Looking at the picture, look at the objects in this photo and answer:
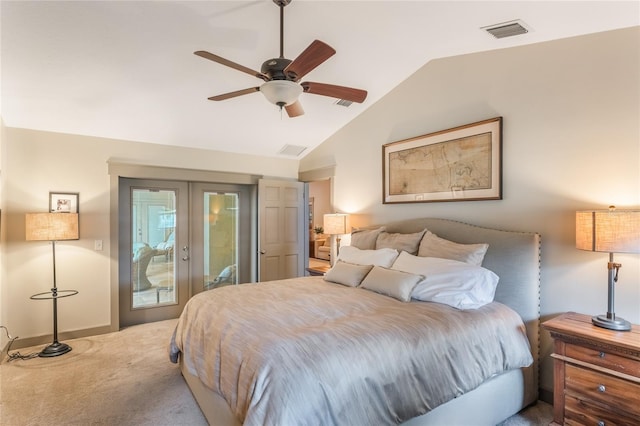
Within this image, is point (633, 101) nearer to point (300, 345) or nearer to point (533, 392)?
point (533, 392)

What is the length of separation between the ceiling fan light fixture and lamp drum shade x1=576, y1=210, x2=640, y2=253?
7.13 ft

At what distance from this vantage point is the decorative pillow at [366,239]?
3.82 metres

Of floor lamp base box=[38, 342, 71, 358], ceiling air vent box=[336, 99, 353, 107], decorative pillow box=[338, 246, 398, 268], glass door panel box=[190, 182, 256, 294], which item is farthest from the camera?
glass door panel box=[190, 182, 256, 294]

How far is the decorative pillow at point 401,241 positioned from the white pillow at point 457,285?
565mm

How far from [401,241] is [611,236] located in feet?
5.64

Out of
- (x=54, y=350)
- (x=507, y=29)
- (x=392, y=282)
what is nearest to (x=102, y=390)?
(x=54, y=350)

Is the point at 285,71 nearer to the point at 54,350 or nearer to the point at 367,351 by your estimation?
the point at 367,351

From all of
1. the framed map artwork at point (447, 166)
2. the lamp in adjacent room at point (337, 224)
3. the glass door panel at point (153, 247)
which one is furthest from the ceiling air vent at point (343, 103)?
the glass door panel at point (153, 247)

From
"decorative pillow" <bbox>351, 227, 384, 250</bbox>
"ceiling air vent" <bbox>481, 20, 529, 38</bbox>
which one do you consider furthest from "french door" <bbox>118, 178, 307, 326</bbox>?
"ceiling air vent" <bbox>481, 20, 529, 38</bbox>

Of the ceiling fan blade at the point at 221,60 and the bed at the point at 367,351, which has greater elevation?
the ceiling fan blade at the point at 221,60

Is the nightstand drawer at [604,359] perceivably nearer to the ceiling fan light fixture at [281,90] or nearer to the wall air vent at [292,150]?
the ceiling fan light fixture at [281,90]

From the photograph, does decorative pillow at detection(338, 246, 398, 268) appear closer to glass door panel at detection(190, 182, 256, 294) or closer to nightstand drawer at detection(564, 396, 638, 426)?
nightstand drawer at detection(564, 396, 638, 426)

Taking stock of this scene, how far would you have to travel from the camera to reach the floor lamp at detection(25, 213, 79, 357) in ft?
11.1

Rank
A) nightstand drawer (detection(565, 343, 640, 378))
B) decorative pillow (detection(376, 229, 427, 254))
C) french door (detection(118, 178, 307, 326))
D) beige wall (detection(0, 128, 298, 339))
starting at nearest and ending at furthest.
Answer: nightstand drawer (detection(565, 343, 640, 378)) → decorative pillow (detection(376, 229, 427, 254)) → beige wall (detection(0, 128, 298, 339)) → french door (detection(118, 178, 307, 326))
